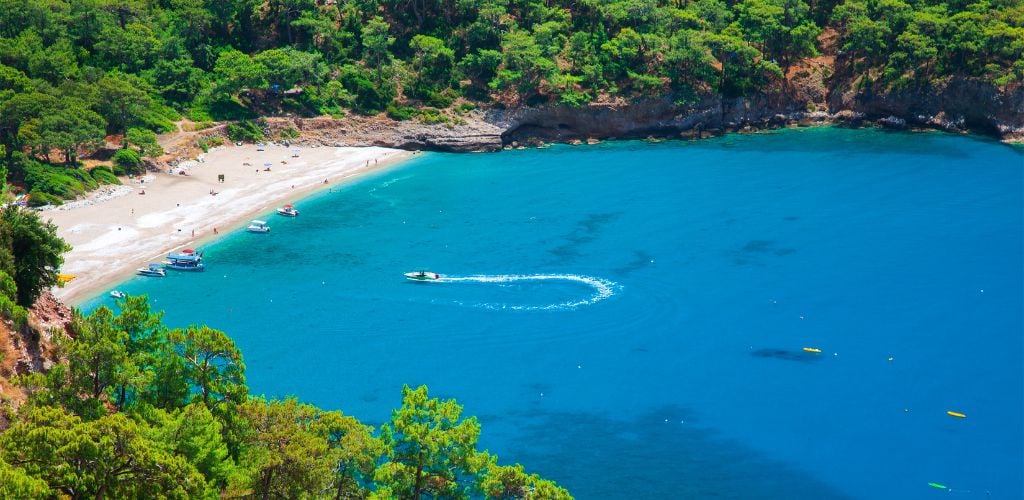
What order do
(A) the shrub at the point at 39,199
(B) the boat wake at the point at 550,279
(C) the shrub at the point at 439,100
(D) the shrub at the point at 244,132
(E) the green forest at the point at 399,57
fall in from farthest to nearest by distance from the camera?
(C) the shrub at the point at 439,100
(D) the shrub at the point at 244,132
(E) the green forest at the point at 399,57
(A) the shrub at the point at 39,199
(B) the boat wake at the point at 550,279

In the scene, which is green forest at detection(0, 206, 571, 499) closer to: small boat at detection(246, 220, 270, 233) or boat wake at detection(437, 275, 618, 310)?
boat wake at detection(437, 275, 618, 310)

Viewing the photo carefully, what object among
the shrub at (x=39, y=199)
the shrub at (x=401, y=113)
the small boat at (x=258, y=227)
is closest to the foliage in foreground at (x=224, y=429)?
the small boat at (x=258, y=227)

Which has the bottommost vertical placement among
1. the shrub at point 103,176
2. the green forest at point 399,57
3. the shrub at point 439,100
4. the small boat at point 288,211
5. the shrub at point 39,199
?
the small boat at point 288,211

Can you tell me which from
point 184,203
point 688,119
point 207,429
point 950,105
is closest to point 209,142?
point 184,203

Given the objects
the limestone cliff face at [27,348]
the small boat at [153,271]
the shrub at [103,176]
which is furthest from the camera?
the shrub at [103,176]

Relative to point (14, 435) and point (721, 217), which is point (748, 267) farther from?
point (14, 435)

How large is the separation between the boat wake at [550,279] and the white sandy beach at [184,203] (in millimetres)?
30029

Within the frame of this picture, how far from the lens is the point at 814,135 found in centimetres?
13562

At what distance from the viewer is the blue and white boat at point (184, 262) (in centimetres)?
9188

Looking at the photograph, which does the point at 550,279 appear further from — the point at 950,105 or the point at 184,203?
the point at 950,105

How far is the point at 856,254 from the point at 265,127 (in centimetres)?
7909

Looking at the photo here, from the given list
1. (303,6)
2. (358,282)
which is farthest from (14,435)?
(303,6)

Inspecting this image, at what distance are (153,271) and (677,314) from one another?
159ft

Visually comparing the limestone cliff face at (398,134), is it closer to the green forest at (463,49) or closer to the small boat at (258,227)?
the green forest at (463,49)
